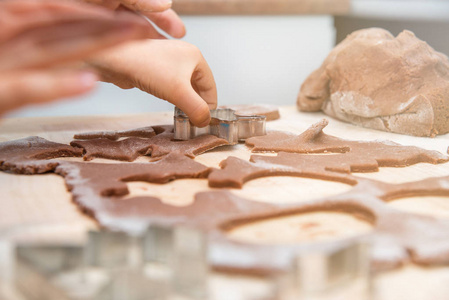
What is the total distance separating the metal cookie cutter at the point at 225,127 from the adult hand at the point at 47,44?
0.80 m

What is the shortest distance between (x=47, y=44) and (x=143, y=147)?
75 cm

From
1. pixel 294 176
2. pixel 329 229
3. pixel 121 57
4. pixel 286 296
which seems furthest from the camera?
pixel 121 57

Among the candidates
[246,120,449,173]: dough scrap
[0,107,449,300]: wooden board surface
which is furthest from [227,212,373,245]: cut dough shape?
[246,120,449,173]: dough scrap

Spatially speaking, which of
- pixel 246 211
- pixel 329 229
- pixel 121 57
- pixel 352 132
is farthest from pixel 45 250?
pixel 352 132

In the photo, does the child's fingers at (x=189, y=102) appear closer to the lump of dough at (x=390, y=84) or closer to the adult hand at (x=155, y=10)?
the adult hand at (x=155, y=10)

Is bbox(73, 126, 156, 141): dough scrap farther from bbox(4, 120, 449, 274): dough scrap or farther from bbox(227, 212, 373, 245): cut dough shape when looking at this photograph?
bbox(227, 212, 373, 245): cut dough shape

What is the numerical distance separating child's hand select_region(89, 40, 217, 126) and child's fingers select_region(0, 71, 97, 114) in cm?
79

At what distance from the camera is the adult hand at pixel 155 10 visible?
1712mm

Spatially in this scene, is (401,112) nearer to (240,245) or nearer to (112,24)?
(240,245)

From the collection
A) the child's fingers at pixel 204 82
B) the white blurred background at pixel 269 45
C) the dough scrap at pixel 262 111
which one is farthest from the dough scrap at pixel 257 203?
the white blurred background at pixel 269 45

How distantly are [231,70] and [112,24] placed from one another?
196cm

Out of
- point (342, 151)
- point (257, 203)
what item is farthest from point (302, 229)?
point (342, 151)

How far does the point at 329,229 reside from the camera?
0.91 m

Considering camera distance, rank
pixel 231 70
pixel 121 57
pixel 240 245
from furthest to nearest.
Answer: pixel 231 70, pixel 121 57, pixel 240 245
